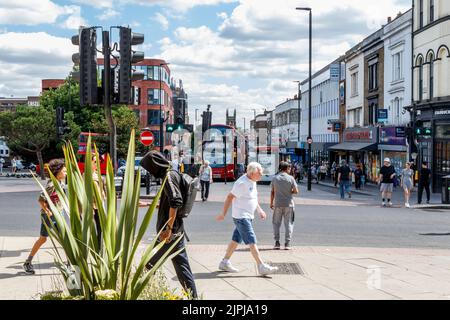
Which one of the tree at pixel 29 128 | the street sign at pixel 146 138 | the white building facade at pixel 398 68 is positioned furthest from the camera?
the tree at pixel 29 128

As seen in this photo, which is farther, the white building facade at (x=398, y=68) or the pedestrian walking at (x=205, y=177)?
the white building facade at (x=398, y=68)

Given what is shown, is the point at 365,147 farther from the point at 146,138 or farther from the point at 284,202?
the point at 284,202

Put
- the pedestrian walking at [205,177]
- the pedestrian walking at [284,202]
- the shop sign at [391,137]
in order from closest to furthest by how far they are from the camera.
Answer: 1. the pedestrian walking at [284,202]
2. the pedestrian walking at [205,177]
3. the shop sign at [391,137]

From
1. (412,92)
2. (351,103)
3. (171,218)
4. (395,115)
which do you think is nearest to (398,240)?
(171,218)

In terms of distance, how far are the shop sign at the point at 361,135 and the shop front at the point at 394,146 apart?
101 cm

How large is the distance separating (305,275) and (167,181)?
10.5 ft

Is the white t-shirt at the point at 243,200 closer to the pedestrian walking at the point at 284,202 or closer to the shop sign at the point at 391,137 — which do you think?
the pedestrian walking at the point at 284,202

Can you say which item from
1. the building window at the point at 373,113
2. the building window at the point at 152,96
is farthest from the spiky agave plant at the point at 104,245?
the building window at the point at 152,96

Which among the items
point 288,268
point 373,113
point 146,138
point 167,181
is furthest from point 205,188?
point 373,113

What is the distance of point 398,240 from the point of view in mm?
13836

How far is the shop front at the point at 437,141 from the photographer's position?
32.0 meters

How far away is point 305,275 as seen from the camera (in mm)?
9125

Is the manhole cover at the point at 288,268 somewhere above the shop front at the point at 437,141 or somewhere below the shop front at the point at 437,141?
below
